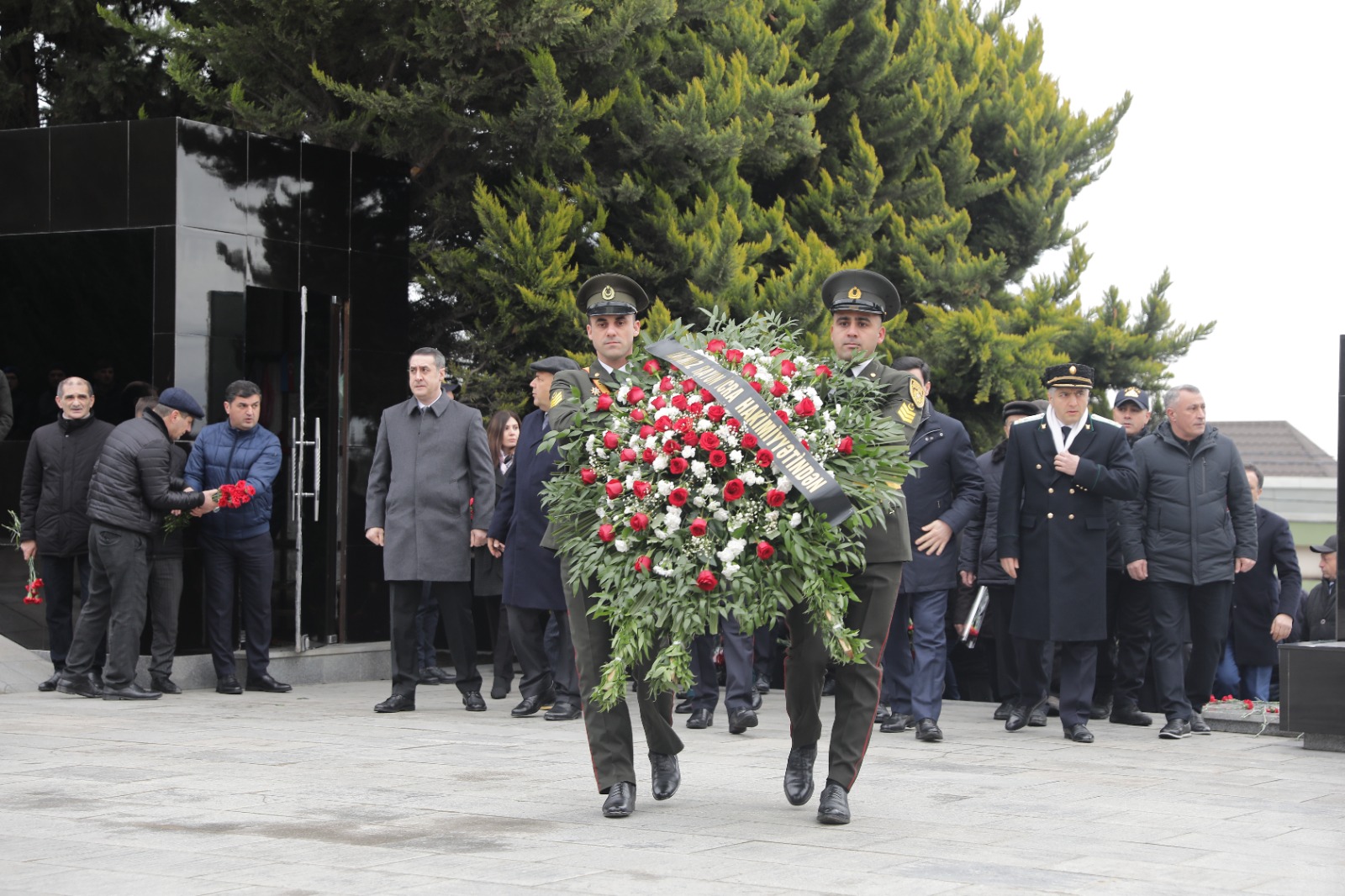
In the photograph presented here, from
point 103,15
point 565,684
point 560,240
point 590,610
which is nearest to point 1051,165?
point 560,240

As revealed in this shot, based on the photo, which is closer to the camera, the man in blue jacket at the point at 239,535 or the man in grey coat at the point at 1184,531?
the man in grey coat at the point at 1184,531

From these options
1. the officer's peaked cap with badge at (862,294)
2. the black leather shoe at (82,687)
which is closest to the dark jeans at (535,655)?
the black leather shoe at (82,687)

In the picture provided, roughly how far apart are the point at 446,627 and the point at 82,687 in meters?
2.49

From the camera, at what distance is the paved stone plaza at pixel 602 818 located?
475 centimetres

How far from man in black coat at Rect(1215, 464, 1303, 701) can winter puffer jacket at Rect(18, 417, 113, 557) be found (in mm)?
7633

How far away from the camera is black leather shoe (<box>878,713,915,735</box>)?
9141mm

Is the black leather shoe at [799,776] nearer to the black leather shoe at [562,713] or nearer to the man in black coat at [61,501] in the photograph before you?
the black leather shoe at [562,713]

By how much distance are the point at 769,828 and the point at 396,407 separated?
16.5ft

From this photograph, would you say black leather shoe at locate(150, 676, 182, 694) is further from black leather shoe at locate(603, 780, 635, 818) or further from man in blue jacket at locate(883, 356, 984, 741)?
black leather shoe at locate(603, 780, 635, 818)

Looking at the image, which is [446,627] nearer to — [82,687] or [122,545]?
[122,545]

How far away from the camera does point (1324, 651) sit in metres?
8.47

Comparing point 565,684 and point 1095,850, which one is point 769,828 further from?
point 565,684

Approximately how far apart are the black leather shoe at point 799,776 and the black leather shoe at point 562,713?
334cm

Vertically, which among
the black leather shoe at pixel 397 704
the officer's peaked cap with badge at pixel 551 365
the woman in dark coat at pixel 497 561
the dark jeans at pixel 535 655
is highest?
the officer's peaked cap with badge at pixel 551 365
